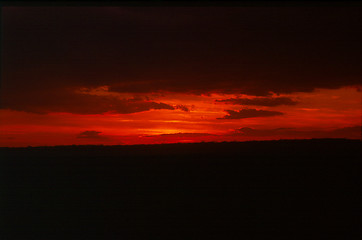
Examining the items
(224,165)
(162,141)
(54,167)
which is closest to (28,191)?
(54,167)

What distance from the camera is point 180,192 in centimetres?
337

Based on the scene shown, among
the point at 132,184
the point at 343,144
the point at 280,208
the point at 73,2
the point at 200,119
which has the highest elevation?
the point at 73,2

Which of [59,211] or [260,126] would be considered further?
[260,126]

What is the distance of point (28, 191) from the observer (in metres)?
3.30

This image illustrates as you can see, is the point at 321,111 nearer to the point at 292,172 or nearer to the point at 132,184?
the point at 292,172

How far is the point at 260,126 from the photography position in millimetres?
3516

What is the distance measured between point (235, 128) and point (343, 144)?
3.27 ft

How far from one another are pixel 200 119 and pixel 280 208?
3.36ft

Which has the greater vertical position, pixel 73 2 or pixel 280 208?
pixel 73 2

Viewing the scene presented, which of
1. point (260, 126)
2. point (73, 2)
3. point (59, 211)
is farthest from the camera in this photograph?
point (260, 126)

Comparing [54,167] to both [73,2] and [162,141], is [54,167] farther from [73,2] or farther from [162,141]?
[73,2]

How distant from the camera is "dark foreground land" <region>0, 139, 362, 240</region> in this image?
130 inches

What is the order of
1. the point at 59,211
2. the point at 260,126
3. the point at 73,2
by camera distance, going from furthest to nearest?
1. the point at 260,126
2. the point at 59,211
3. the point at 73,2

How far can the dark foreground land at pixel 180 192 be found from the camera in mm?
3291
